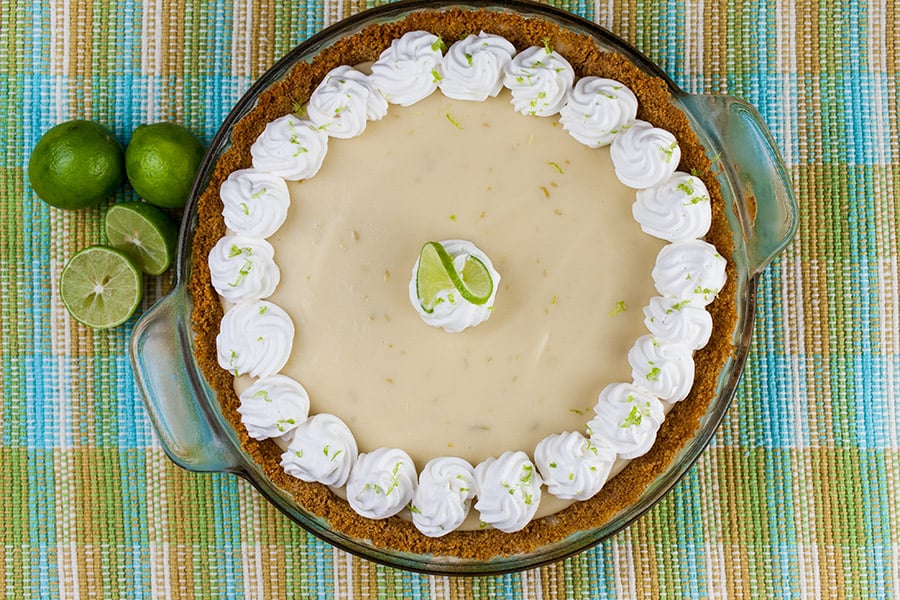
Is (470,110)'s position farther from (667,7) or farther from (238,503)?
(238,503)

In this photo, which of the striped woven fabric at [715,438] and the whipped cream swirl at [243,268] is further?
the striped woven fabric at [715,438]

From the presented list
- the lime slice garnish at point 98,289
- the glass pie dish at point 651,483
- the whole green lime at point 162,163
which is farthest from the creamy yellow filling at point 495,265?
the lime slice garnish at point 98,289

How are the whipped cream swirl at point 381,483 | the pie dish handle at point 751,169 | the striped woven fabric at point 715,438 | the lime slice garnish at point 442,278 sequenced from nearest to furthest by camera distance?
the lime slice garnish at point 442,278 < the whipped cream swirl at point 381,483 < the pie dish handle at point 751,169 < the striped woven fabric at point 715,438

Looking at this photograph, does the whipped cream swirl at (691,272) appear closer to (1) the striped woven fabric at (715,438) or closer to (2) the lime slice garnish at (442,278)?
(2) the lime slice garnish at (442,278)

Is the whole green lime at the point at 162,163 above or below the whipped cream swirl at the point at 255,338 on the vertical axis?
above

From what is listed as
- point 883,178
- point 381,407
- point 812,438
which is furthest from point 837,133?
point 381,407

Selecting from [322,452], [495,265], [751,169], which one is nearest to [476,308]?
[495,265]
